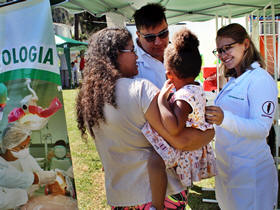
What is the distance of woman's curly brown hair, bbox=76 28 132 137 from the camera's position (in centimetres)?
155

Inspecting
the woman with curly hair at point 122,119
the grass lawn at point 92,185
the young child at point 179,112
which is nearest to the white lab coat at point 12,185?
the woman with curly hair at point 122,119

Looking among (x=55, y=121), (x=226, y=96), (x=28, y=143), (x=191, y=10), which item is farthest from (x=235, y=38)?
(x=191, y=10)

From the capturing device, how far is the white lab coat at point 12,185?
5.41ft

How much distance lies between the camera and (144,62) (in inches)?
85.7

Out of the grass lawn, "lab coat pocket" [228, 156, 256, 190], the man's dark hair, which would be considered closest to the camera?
"lab coat pocket" [228, 156, 256, 190]

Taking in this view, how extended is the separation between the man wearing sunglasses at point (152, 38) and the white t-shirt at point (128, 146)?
69 cm

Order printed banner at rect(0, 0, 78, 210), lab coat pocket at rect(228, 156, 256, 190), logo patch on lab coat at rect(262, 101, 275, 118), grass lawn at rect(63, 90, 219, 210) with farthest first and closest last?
grass lawn at rect(63, 90, 219, 210)
lab coat pocket at rect(228, 156, 256, 190)
logo patch on lab coat at rect(262, 101, 275, 118)
printed banner at rect(0, 0, 78, 210)

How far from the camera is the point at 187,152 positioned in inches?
68.9

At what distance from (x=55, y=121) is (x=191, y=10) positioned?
13.0ft

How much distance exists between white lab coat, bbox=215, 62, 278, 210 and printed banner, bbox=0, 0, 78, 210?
1180mm

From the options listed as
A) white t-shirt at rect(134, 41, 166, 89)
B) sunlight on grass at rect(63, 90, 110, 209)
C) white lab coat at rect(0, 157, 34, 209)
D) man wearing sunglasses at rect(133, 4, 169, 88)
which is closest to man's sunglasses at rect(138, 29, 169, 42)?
man wearing sunglasses at rect(133, 4, 169, 88)

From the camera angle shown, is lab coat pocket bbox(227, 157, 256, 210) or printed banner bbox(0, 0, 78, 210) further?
lab coat pocket bbox(227, 157, 256, 210)

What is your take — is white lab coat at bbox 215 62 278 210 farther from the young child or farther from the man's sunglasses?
the man's sunglasses

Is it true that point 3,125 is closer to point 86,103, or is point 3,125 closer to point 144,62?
point 86,103
